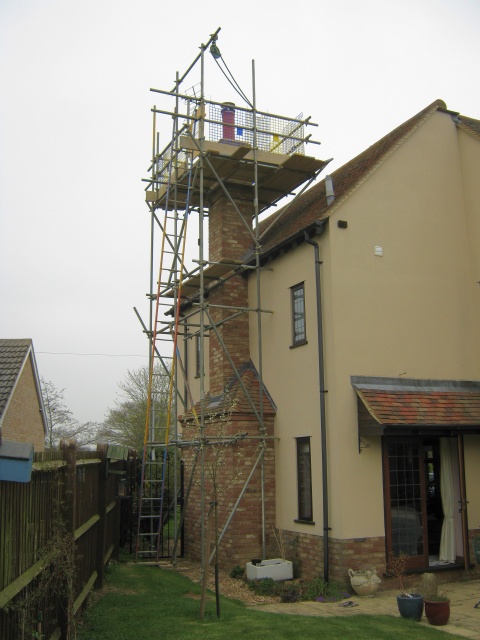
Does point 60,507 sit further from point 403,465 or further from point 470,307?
point 470,307

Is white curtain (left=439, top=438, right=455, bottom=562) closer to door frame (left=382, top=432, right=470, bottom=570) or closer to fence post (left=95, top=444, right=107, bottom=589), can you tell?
door frame (left=382, top=432, right=470, bottom=570)

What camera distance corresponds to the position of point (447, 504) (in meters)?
11.9

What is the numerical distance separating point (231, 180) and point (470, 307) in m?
5.87

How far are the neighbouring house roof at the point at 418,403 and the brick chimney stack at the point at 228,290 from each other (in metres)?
3.74

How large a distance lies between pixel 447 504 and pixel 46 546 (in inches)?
320

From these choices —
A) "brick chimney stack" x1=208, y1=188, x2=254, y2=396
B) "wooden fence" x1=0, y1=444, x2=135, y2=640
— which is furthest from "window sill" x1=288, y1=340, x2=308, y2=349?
"wooden fence" x1=0, y1=444, x2=135, y2=640

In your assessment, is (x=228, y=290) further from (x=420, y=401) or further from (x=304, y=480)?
(x=420, y=401)

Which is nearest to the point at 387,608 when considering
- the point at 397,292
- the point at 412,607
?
the point at 412,607

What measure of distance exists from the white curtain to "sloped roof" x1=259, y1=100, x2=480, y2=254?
15.9 ft

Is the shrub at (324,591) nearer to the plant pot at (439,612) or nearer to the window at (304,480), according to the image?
the window at (304,480)

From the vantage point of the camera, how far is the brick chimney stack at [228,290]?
14.4 metres

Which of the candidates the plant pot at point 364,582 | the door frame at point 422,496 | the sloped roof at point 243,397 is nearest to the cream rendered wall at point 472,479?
the door frame at point 422,496

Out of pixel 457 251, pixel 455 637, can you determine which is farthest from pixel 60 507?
pixel 457 251

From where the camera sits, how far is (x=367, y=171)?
1224 centimetres
